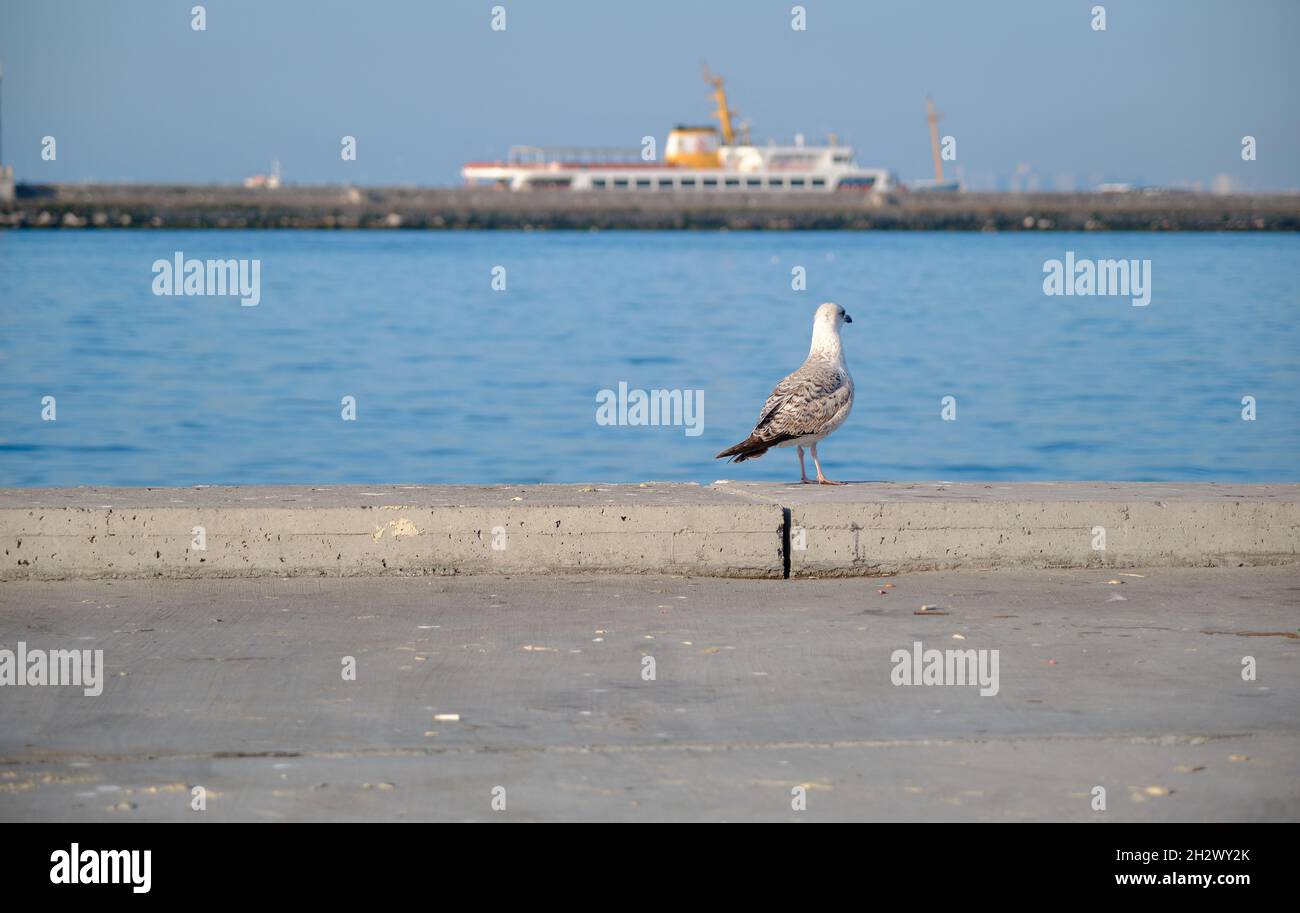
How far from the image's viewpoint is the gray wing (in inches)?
393

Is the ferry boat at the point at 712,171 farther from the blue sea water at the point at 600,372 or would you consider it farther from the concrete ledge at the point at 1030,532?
the concrete ledge at the point at 1030,532

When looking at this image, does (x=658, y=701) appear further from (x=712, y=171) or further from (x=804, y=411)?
(x=712, y=171)

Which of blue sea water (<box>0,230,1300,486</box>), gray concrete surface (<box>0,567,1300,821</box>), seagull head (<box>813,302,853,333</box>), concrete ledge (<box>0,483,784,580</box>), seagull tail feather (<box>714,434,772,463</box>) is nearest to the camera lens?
gray concrete surface (<box>0,567,1300,821</box>)

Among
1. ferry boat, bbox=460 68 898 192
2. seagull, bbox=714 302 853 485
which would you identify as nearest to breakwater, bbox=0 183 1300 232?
ferry boat, bbox=460 68 898 192

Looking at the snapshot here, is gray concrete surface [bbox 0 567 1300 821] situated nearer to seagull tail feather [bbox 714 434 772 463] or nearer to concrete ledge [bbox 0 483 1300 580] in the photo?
concrete ledge [bbox 0 483 1300 580]

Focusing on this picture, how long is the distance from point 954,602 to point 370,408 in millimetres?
23821

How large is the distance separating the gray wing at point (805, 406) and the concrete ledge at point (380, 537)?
52.6 inches

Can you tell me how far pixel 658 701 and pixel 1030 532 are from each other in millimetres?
3136

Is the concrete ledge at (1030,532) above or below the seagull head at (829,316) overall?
below

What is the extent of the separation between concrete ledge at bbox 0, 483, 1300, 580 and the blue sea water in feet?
41.2

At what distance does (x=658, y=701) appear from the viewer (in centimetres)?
641

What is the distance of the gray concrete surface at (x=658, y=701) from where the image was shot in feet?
17.5

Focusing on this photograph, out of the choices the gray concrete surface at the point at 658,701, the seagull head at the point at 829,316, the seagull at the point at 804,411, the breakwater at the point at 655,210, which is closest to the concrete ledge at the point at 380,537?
the gray concrete surface at the point at 658,701

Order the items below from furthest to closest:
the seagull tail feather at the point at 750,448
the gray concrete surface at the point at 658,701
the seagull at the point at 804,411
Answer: the seagull tail feather at the point at 750,448, the seagull at the point at 804,411, the gray concrete surface at the point at 658,701
